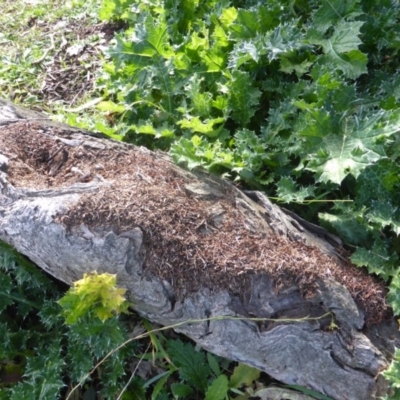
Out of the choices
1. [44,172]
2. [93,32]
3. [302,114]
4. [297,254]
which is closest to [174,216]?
[297,254]

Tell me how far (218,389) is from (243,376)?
0.14m

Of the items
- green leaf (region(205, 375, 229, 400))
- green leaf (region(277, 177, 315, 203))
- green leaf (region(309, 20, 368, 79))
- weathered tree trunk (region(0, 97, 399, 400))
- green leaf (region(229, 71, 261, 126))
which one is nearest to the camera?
weathered tree trunk (region(0, 97, 399, 400))

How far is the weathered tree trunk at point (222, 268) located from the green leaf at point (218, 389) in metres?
0.18

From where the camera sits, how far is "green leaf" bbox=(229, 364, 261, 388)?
8.04ft

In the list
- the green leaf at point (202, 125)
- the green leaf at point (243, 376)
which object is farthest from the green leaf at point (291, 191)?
the green leaf at point (243, 376)

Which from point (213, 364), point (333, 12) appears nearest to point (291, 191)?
point (213, 364)

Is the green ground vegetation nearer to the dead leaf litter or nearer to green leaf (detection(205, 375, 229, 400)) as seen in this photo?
green leaf (detection(205, 375, 229, 400))

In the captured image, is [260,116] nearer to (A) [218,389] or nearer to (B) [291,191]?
(B) [291,191]

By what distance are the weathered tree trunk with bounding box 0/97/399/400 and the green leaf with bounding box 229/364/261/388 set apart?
151 mm

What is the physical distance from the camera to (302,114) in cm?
269

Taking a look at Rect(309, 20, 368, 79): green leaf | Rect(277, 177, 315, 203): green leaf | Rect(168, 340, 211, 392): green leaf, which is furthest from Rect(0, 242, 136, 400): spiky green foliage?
Rect(309, 20, 368, 79): green leaf

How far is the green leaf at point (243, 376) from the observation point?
2451 mm

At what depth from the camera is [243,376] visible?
2461mm

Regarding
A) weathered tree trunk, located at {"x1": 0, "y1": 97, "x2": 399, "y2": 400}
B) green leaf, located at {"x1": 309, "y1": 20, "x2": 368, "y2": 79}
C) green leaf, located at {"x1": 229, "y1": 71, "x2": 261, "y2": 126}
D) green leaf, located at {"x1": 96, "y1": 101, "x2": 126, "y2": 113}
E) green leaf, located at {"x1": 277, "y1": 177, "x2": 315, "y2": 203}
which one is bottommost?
weathered tree trunk, located at {"x1": 0, "y1": 97, "x2": 399, "y2": 400}
